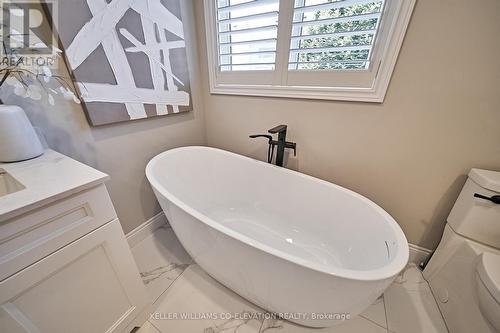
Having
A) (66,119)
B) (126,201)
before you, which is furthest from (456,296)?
(66,119)

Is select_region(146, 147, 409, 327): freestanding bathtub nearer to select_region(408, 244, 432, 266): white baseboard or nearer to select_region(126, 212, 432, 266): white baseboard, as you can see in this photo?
select_region(126, 212, 432, 266): white baseboard

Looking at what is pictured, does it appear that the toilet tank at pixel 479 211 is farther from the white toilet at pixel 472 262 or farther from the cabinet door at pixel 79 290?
the cabinet door at pixel 79 290

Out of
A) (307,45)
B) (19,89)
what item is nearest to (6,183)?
(19,89)

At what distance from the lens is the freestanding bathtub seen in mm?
659

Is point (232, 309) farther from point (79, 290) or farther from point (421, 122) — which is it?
point (421, 122)

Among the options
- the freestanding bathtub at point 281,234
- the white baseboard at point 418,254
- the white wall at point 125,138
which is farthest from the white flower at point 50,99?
the white baseboard at point 418,254

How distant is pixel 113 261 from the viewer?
75 centimetres

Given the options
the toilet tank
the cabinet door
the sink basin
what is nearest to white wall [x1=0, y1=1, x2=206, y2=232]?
the sink basin

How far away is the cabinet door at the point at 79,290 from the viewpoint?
0.53 metres

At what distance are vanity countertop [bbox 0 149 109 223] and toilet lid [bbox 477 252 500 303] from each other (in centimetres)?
155

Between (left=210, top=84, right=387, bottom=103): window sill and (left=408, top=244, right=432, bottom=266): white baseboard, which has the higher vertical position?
(left=210, top=84, right=387, bottom=103): window sill

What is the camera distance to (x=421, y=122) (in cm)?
100

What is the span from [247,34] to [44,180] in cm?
139

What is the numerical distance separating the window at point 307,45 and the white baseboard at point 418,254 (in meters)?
1.04
